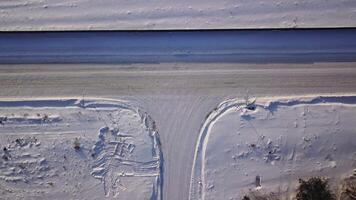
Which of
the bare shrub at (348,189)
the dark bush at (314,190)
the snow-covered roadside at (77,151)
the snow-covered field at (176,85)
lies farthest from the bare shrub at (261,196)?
the snow-covered roadside at (77,151)

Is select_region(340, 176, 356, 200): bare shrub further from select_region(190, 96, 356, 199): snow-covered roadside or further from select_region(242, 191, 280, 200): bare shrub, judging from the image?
select_region(242, 191, 280, 200): bare shrub

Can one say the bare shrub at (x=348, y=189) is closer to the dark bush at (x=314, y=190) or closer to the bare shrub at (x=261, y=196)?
the dark bush at (x=314, y=190)

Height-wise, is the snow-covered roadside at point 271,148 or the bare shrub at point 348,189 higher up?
the snow-covered roadside at point 271,148

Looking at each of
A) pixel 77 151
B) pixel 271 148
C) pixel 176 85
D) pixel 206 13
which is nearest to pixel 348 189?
pixel 271 148

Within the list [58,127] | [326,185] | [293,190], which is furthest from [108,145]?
[326,185]

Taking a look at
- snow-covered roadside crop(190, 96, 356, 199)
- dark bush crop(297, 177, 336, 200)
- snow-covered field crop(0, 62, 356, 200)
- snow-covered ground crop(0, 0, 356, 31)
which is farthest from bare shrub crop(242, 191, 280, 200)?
snow-covered ground crop(0, 0, 356, 31)

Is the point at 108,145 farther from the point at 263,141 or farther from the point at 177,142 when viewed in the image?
the point at 263,141
